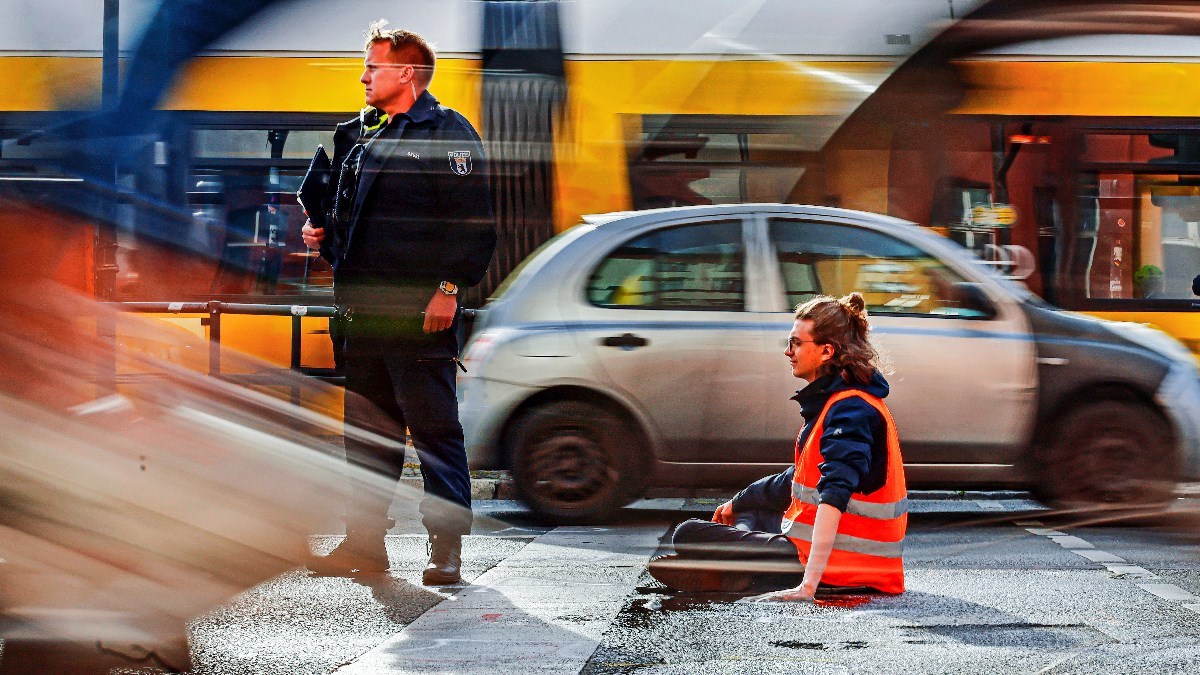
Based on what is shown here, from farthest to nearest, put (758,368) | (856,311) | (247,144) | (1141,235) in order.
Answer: (247,144), (1141,235), (758,368), (856,311)

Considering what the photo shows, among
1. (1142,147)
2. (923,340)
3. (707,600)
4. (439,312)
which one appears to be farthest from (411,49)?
(1142,147)

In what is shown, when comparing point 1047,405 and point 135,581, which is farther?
point 1047,405

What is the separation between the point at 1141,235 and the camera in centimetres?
1181

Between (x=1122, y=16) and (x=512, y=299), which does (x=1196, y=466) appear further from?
(x=1122, y=16)


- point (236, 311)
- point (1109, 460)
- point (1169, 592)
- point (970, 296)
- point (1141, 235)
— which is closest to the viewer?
point (1169, 592)

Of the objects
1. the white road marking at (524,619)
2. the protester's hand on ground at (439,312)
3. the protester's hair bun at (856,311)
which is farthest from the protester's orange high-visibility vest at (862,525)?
the protester's hand on ground at (439,312)

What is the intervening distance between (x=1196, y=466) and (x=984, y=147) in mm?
4073

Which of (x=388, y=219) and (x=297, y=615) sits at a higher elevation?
(x=388, y=219)

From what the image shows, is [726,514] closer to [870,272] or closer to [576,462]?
[576,462]

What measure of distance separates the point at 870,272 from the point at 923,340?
0.43 m

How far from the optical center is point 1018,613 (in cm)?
510

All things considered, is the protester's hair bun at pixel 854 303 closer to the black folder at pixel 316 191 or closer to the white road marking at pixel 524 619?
the white road marking at pixel 524 619

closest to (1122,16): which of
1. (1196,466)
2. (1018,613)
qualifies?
(1196,466)

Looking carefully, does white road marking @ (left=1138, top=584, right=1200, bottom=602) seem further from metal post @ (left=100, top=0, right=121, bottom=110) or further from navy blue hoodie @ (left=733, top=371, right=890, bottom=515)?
metal post @ (left=100, top=0, right=121, bottom=110)
